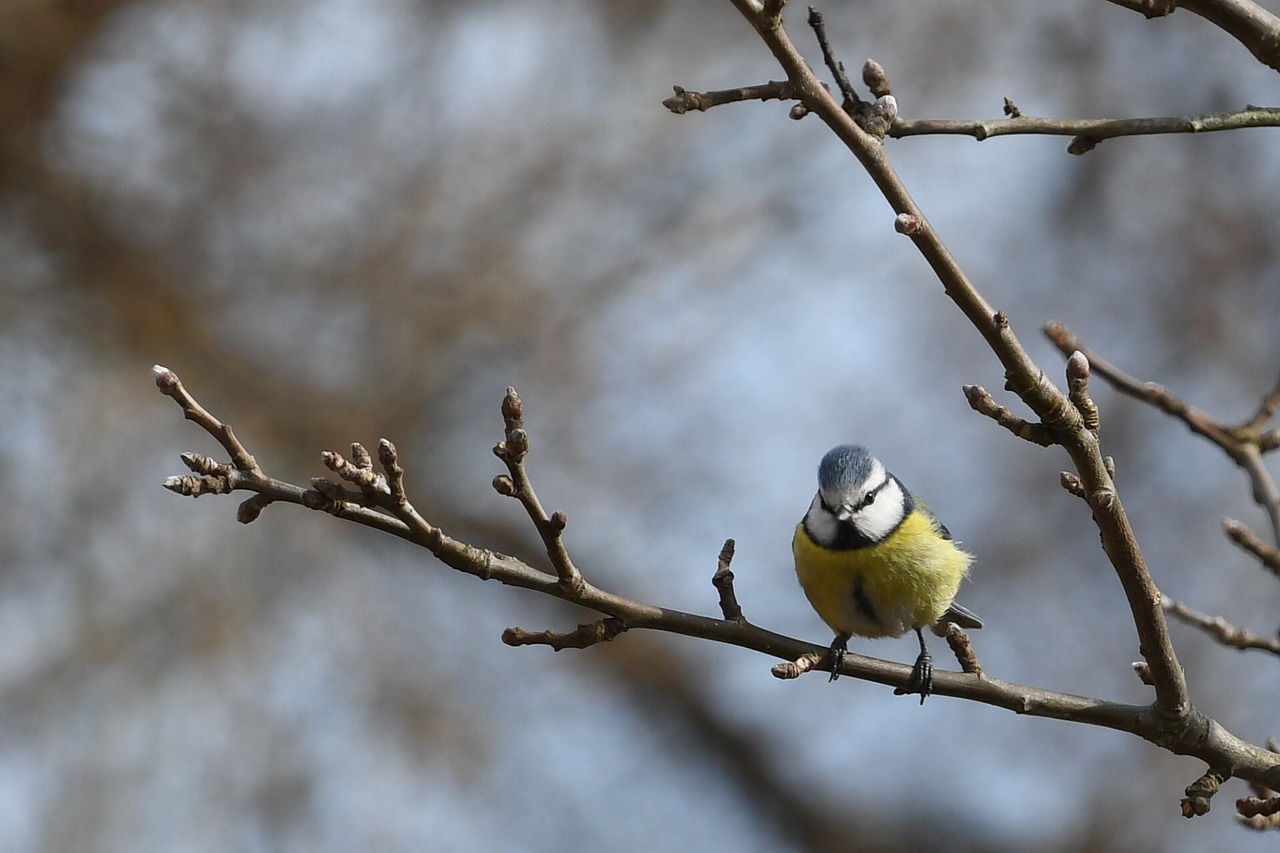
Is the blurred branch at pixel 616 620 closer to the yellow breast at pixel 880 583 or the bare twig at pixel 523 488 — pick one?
the bare twig at pixel 523 488

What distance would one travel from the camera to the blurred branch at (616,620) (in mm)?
2150

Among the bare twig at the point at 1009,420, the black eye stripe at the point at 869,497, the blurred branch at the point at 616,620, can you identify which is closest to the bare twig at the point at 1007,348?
the bare twig at the point at 1009,420

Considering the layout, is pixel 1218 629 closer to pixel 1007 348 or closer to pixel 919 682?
pixel 919 682

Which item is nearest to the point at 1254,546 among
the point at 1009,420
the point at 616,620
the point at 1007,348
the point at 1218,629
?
the point at 1218,629

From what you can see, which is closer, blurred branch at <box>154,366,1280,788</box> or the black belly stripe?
blurred branch at <box>154,366,1280,788</box>

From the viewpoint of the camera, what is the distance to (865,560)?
11.5ft

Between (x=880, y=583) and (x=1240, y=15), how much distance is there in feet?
5.68

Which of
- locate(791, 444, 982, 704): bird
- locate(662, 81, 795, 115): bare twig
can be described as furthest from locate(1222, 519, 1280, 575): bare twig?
locate(662, 81, 795, 115): bare twig

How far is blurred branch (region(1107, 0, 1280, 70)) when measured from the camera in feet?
7.27

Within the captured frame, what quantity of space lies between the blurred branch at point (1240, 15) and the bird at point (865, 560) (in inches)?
63.6

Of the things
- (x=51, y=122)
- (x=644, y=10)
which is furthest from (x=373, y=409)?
(x=644, y=10)

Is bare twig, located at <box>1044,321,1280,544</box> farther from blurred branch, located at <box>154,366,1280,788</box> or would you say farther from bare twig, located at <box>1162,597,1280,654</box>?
Result: blurred branch, located at <box>154,366,1280,788</box>

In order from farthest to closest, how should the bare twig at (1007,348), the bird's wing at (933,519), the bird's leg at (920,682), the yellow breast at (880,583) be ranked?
the bird's wing at (933,519) → the yellow breast at (880,583) → the bird's leg at (920,682) → the bare twig at (1007,348)

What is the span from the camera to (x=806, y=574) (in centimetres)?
357
